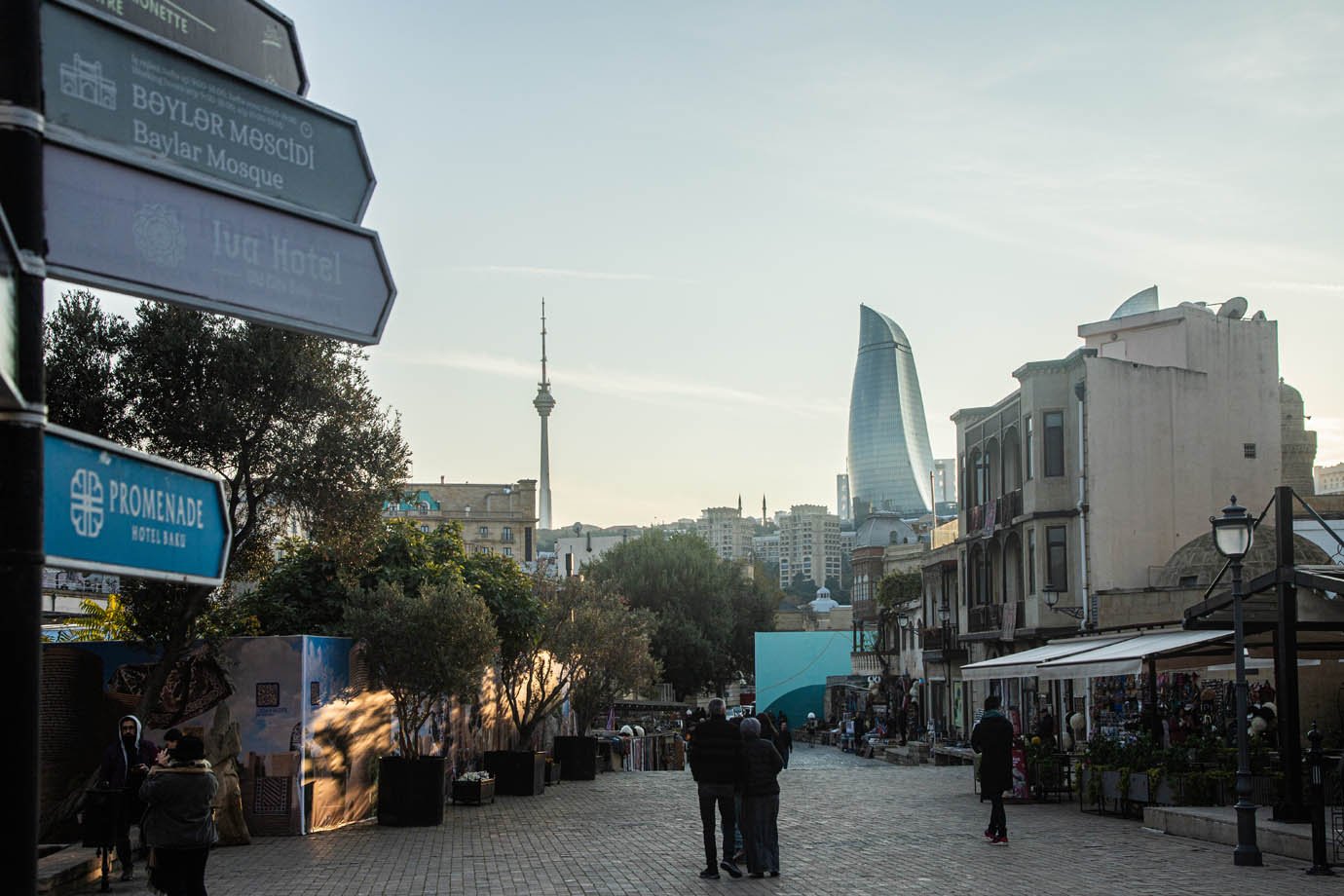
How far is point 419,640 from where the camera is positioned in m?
21.6

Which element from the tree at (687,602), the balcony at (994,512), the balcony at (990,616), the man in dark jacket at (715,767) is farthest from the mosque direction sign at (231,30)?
the tree at (687,602)

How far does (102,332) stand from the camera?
17125 millimetres

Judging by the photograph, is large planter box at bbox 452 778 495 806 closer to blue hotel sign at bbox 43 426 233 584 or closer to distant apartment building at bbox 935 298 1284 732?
distant apartment building at bbox 935 298 1284 732

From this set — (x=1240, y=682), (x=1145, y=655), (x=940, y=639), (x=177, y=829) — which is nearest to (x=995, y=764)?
(x=1240, y=682)

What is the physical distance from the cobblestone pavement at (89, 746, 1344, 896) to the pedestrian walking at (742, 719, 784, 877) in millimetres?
299

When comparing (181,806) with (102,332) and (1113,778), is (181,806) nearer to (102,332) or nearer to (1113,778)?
(102,332)

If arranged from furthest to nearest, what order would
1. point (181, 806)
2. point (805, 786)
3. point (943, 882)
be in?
point (805, 786) → point (943, 882) → point (181, 806)

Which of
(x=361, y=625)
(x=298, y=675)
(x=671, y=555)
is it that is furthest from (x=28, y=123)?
(x=671, y=555)

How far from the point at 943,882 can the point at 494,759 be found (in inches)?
583

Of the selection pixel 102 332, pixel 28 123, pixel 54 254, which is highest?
pixel 102 332

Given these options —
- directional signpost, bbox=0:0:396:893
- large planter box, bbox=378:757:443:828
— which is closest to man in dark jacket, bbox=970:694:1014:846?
large planter box, bbox=378:757:443:828

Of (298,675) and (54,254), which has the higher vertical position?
(54,254)

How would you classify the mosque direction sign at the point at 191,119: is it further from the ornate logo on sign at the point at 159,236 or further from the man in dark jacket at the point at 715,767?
the man in dark jacket at the point at 715,767

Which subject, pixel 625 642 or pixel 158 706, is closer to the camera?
pixel 158 706
